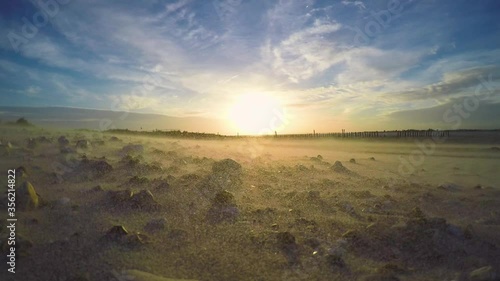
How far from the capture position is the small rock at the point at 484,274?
3154mm

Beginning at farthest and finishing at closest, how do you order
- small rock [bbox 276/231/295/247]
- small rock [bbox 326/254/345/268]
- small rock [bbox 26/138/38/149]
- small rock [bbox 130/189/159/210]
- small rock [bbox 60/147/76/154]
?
1. small rock [bbox 26/138/38/149]
2. small rock [bbox 60/147/76/154]
3. small rock [bbox 130/189/159/210]
4. small rock [bbox 276/231/295/247]
5. small rock [bbox 326/254/345/268]

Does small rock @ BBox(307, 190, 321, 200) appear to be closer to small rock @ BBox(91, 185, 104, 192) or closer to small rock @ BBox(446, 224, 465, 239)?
small rock @ BBox(446, 224, 465, 239)

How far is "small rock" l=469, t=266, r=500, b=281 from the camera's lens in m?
3.15

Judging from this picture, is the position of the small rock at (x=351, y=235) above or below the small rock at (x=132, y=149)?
below

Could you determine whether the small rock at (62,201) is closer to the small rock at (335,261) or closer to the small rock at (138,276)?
the small rock at (138,276)

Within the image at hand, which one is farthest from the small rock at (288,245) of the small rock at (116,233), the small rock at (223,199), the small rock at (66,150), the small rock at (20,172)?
the small rock at (66,150)

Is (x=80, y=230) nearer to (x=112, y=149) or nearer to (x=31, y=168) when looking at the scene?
(x=31, y=168)

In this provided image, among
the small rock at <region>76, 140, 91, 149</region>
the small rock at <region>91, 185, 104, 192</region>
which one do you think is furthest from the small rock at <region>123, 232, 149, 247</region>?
the small rock at <region>76, 140, 91, 149</region>

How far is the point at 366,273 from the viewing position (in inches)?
135

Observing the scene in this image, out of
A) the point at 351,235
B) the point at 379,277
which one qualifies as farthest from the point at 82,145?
the point at 379,277

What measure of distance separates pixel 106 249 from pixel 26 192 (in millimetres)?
2292

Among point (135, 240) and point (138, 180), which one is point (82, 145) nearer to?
point (138, 180)

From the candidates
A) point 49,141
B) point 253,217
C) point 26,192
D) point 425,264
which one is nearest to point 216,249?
point 253,217

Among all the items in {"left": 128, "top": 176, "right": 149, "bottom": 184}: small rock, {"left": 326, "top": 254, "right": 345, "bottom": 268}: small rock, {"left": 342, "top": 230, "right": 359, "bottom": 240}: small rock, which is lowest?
{"left": 326, "top": 254, "right": 345, "bottom": 268}: small rock
